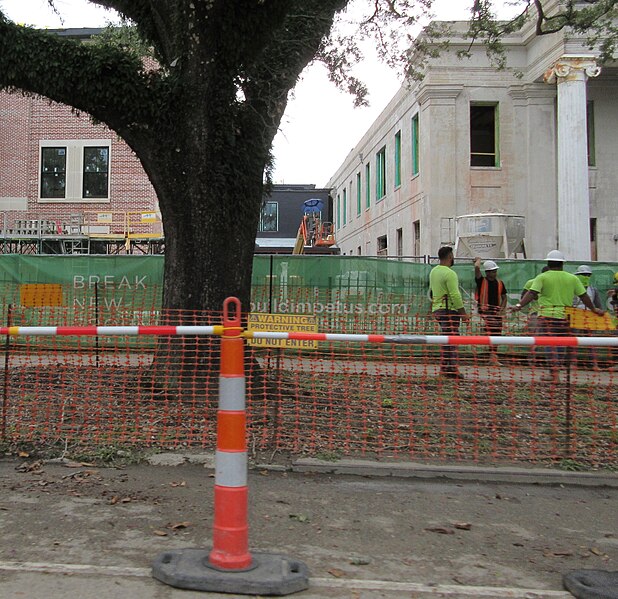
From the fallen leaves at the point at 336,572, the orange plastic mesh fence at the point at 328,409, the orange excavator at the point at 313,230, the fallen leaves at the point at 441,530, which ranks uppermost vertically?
the orange excavator at the point at 313,230

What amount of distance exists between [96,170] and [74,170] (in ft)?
2.73

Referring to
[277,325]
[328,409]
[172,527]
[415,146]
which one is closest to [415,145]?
[415,146]

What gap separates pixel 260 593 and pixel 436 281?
6181mm

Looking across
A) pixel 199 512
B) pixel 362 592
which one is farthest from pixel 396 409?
pixel 362 592

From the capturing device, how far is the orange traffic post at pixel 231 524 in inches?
114

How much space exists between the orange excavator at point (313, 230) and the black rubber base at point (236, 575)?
30898mm

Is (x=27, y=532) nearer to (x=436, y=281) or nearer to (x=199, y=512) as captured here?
(x=199, y=512)

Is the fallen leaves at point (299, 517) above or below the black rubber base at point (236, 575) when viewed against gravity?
below

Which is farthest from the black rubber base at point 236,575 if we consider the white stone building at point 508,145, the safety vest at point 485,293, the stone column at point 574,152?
the white stone building at point 508,145

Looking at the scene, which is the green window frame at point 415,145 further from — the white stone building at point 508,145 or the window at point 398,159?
the window at point 398,159

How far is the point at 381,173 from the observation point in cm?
2719

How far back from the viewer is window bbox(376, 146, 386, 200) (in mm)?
26625

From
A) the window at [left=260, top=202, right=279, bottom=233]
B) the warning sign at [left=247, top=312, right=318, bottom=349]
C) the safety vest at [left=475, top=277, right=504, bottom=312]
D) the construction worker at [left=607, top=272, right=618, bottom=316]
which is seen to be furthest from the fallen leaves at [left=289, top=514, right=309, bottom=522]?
the window at [left=260, top=202, right=279, bottom=233]

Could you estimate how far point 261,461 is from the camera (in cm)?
496
